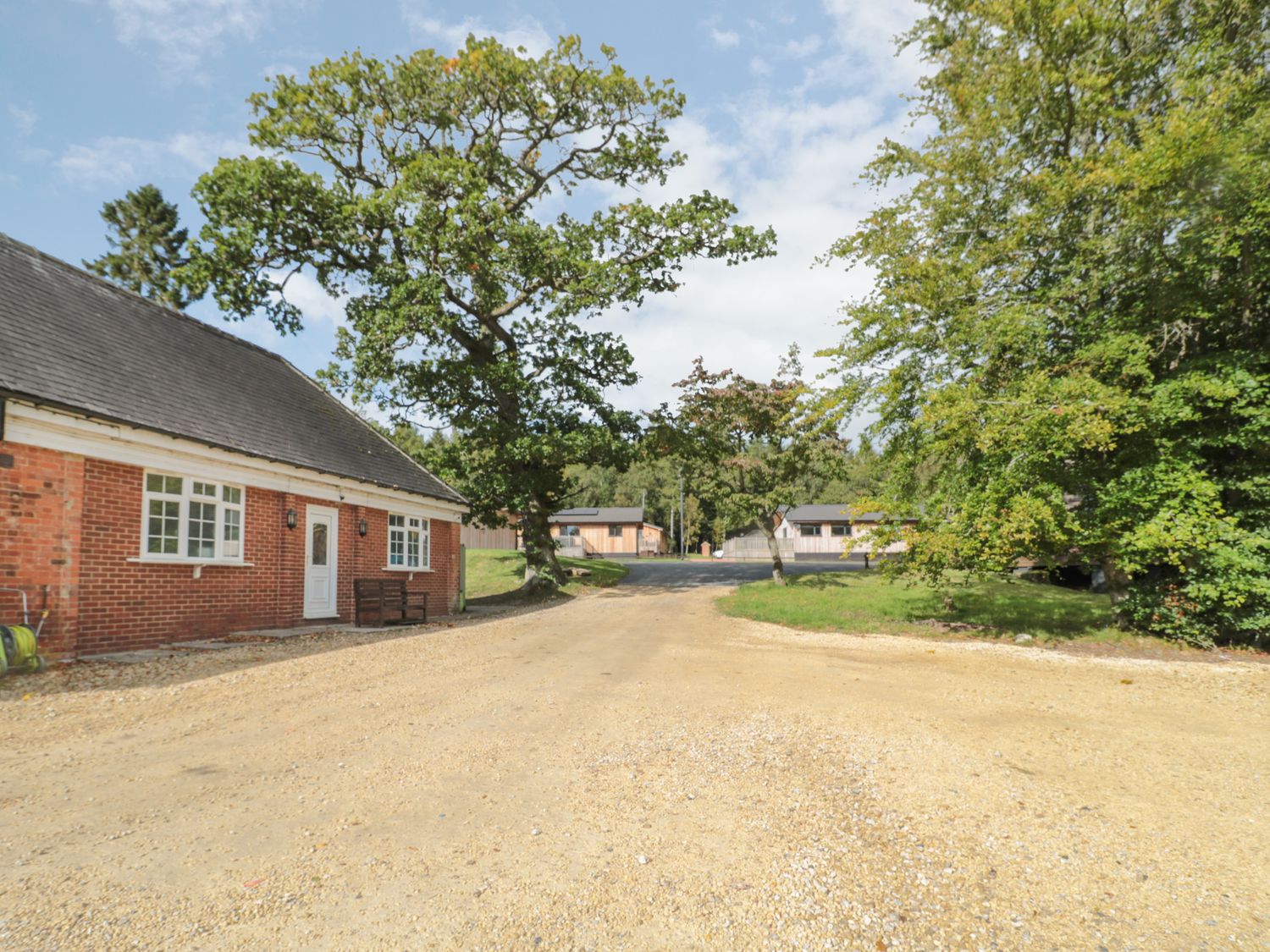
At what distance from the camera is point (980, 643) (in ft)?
41.1

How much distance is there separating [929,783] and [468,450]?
64.8 ft

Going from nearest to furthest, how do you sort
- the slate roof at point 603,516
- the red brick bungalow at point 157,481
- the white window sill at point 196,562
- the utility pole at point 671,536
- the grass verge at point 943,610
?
the red brick bungalow at point 157,481 → the white window sill at point 196,562 → the grass verge at point 943,610 → the slate roof at point 603,516 → the utility pole at point 671,536

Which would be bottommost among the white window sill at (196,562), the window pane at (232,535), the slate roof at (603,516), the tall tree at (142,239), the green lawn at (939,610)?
the green lawn at (939,610)

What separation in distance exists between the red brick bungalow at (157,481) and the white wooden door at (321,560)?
0.04 m

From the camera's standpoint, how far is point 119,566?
984 centimetres

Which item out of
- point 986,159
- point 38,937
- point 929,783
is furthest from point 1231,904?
point 986,159

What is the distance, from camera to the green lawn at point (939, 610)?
13977 millimetres

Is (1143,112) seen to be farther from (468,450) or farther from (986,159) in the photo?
(468,450)

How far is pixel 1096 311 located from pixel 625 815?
1274cm

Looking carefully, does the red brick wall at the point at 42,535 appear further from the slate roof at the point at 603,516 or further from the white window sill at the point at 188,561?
the slate roof at the point at 603,516

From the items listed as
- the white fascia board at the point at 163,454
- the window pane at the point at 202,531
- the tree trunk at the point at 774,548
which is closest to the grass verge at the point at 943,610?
the tree trunk at the point at 774,548

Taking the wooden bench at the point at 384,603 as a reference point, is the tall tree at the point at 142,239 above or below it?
above

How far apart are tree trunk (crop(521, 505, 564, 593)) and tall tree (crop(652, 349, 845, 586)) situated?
5487 mm

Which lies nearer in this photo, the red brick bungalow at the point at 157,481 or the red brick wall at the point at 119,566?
the red brick wall at the point at 119,566
